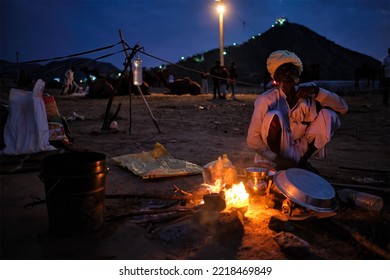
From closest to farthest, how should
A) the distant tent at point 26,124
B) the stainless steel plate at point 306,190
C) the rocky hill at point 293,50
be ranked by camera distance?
the stainless steel plate at point 306,190 → the distant tent at point 26,124 → the rocky hill at point 293,50

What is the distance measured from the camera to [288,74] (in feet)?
11.6

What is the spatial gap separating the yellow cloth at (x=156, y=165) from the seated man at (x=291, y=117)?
0.92 meters

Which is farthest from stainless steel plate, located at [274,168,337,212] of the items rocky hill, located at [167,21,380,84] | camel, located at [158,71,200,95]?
rocky hill, located at [167,21,380,84]

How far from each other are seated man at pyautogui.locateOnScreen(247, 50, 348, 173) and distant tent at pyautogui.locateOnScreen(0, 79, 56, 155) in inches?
114

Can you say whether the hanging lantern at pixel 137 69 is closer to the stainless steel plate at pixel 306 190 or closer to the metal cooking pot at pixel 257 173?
the metal cooking pot at pixel 257 173

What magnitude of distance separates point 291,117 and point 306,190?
1048 millimetres

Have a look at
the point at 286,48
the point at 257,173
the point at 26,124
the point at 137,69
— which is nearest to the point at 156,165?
the point at 257,173

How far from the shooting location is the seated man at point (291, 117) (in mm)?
3508

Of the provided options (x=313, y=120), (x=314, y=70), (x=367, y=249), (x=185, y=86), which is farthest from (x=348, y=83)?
(x=367, y=249)

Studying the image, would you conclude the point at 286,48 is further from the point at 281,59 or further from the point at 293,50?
the point at 281,59

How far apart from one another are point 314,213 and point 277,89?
1.47m

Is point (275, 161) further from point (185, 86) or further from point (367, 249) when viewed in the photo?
point (185, 86)

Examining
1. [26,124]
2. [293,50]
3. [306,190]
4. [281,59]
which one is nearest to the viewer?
[306,190]

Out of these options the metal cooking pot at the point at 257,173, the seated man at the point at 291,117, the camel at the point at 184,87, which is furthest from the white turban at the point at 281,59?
the camel at the point at 184,87
